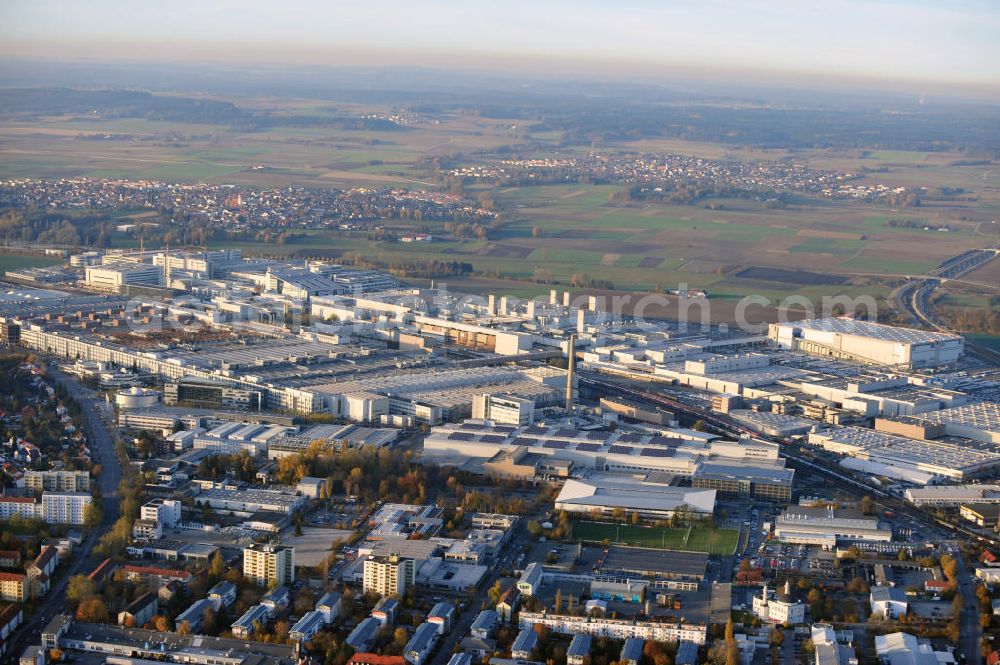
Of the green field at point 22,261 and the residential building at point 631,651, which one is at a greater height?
the residential building at point 631,651

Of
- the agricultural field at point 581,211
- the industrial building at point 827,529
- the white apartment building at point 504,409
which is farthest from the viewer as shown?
the agricultural field at point 581,211

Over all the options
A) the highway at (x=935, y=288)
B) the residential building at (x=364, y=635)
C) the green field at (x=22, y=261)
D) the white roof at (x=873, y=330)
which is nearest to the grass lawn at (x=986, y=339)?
the highway at (x=935, y=288)

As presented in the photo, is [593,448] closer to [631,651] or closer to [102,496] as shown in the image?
[102,496]

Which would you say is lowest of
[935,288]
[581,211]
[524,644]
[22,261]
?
[581,211]

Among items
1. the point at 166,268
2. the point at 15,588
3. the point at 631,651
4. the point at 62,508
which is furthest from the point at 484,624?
the point at 166,268

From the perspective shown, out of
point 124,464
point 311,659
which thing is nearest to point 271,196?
point 124,464

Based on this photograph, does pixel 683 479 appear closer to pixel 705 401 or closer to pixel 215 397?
pixel 705 401

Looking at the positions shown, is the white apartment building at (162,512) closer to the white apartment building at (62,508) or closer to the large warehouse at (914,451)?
the white apartment building at (62,508)

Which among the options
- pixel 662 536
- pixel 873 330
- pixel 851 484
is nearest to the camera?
pixel 662 536
